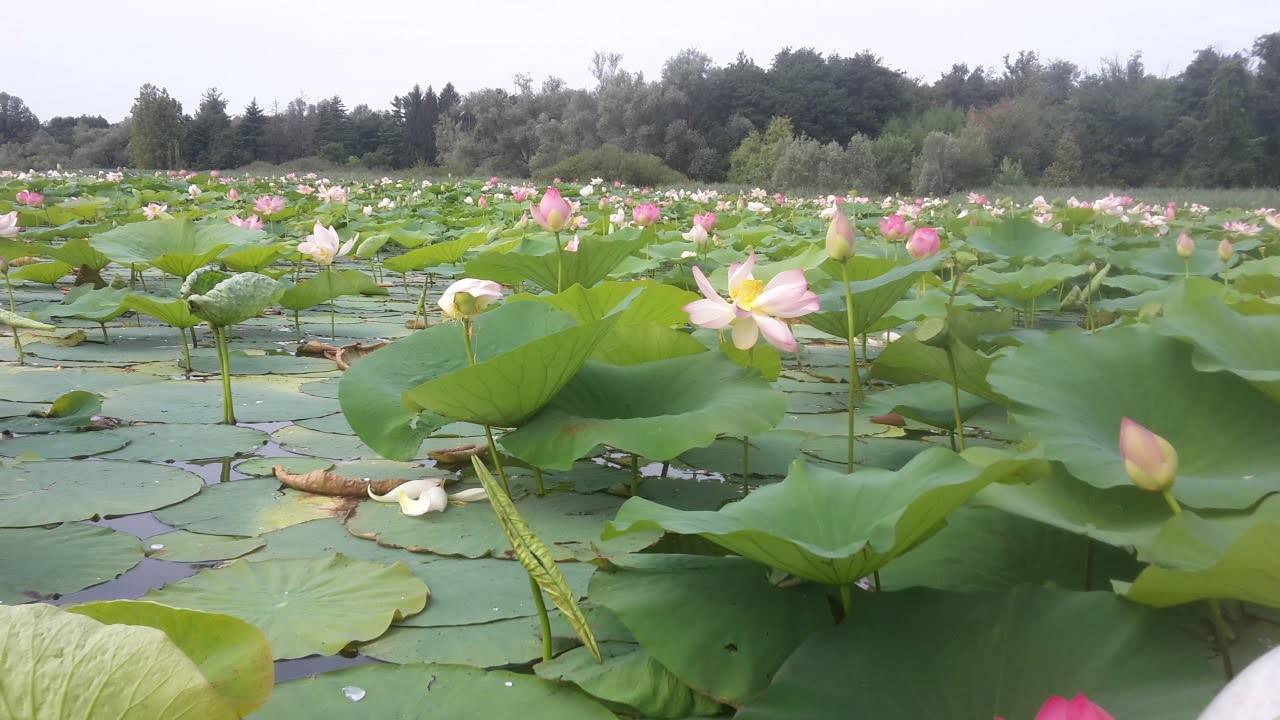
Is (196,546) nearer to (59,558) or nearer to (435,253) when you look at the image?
(59,558)

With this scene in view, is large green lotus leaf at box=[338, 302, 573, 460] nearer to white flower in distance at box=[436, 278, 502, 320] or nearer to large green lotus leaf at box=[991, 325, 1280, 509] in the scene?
white flower in distance at box=[436, 278, 502, 320]

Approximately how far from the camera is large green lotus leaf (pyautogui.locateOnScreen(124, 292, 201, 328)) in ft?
6.64

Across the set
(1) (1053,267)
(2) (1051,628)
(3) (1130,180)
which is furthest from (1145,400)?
(3) (1130,180)

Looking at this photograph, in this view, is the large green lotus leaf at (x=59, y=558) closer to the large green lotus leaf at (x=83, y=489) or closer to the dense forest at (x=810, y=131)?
the large green lotus leaf at (x=83, y=489)

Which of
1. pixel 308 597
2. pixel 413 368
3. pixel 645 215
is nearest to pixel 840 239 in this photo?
pixel 413 368

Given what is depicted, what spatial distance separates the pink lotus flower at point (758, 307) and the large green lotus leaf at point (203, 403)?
1160 mm

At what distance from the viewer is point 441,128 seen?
102 feet

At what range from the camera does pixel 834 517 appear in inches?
30.9

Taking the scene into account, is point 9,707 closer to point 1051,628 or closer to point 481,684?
point 481,684

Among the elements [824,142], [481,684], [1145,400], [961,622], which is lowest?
[481,684]

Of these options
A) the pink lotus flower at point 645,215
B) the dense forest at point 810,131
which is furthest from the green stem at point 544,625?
the dense forest at point 810,131

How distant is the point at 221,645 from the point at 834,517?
21.1 inches

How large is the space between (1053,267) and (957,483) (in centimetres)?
213

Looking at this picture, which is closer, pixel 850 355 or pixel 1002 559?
pixel 1002 559
